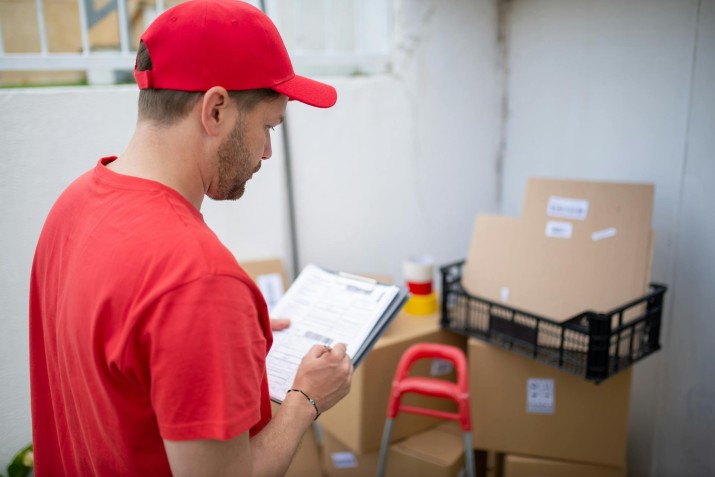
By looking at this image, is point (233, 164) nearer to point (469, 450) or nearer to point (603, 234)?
point (469, 450)

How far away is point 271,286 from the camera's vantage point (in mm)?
2010

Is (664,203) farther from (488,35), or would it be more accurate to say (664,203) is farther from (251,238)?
(251,238)

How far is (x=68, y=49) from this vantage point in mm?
2141

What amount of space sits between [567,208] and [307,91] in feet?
4.04

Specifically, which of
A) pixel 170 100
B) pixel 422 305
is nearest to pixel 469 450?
pixel 422 305

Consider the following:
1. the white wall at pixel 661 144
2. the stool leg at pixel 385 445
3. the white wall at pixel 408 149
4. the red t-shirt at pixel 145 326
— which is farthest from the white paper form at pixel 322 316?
the white wall at pixel 661 144

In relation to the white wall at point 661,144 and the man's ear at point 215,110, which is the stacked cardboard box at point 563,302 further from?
the man's ear at point 215,110

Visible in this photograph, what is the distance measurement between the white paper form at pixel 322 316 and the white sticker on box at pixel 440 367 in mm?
798

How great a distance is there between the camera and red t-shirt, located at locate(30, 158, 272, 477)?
2.07 ft

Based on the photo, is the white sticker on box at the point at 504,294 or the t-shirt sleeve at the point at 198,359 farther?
the white sticker on box at the point at 504,294

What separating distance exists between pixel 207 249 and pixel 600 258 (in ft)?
4.61

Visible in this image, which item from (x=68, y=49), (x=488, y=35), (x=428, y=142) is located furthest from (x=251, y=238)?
(x=488, y=35)

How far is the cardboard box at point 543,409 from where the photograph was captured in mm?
1635

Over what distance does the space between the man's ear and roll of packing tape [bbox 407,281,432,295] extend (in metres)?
1.34
